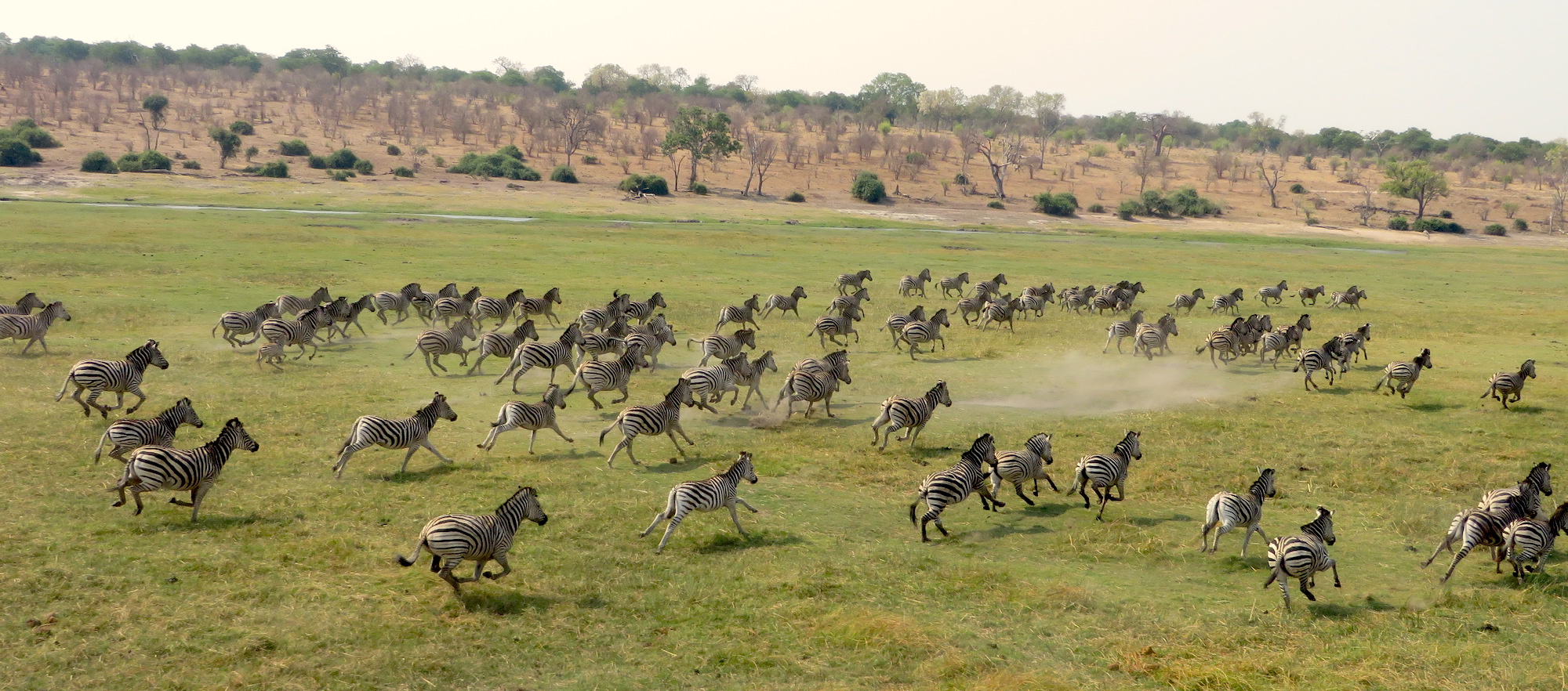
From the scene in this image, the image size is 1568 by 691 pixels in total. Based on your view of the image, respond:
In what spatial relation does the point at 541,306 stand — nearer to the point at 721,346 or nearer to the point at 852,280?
the point at 721,346

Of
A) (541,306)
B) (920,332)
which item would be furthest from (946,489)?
(541,306)

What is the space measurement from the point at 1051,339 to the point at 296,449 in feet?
69.9

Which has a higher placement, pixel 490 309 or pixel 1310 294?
pixel 1310 294

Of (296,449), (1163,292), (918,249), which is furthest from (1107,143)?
(296,449)

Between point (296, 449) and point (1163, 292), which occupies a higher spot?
point (1163, 292)

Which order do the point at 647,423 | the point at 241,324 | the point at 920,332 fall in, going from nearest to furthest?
the point at 647,423, the point at 241,324, the point at 920,332

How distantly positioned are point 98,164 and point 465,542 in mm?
77062

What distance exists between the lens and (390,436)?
15.4 m

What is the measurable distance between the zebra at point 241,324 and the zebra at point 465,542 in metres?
16.1

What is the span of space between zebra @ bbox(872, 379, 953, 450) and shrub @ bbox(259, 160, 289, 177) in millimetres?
72355

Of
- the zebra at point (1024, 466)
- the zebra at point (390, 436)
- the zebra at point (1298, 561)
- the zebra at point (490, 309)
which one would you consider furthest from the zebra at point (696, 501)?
the zebra at point (490, 309)

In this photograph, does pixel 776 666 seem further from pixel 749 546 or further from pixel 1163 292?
pixel 1163 292

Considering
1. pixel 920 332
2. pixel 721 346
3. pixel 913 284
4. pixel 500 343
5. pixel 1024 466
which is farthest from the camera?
pixel 913 284

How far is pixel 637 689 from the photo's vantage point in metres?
9.51
